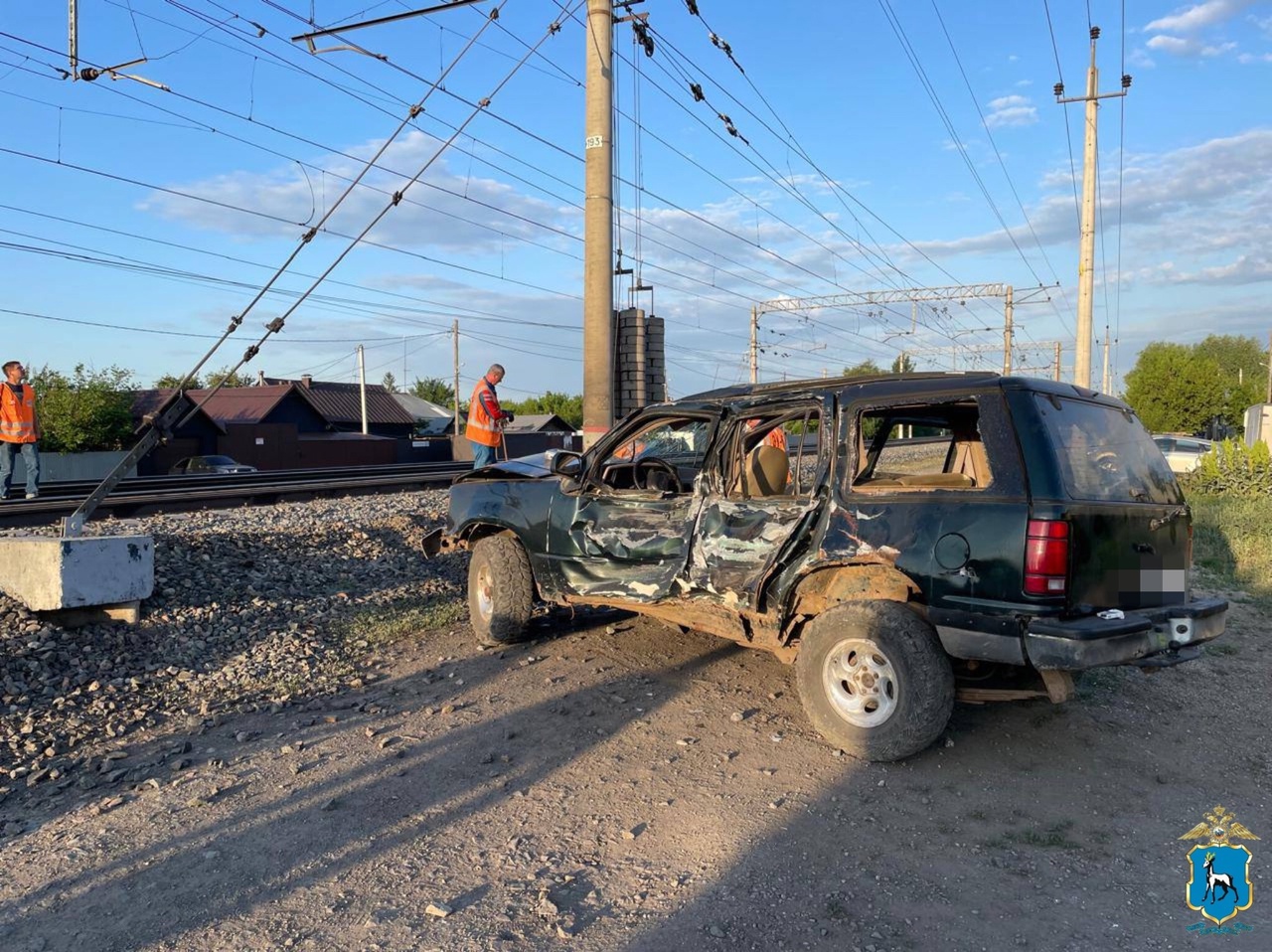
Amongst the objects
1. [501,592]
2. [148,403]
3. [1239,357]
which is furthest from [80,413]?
[1239,357]

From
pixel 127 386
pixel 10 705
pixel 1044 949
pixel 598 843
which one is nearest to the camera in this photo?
pixel 1044 949

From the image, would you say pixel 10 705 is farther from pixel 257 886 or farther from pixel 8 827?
pixel 257 886

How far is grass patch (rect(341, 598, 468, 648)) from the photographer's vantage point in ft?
22.5

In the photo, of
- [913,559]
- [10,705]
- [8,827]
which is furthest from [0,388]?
[913,559]

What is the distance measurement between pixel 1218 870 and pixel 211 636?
239 inches

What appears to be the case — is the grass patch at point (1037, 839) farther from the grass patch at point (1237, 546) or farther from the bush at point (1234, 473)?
the bush at point (1234, 473)

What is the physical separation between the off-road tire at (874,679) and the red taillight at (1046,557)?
22.9 inches

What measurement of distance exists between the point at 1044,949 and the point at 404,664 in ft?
Answer: 14.7

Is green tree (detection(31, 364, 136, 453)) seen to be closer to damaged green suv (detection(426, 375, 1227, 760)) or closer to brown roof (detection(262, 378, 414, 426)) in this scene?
brown roof (detection(262, 378, 414, 426))

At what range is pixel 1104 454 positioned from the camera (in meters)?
4.52

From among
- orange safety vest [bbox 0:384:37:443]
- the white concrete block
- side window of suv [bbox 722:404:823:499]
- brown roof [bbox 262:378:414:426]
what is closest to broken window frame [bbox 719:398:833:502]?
side window of suv [bbox 722:404:823:499]

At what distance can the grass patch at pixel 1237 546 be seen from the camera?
29.3ft

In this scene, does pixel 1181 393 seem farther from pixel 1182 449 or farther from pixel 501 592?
pixel 501 592

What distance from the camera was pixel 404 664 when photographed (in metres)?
6.32
